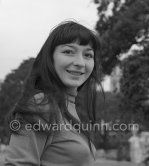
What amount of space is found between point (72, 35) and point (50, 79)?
22cm

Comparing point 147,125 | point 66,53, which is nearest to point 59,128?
point 66,53

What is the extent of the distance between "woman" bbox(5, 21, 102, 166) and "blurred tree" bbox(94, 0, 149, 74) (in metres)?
10.8

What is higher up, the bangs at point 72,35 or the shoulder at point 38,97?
the bangs at point 72,35

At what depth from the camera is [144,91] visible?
42.3ft

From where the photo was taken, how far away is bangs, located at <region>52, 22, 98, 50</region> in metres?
1.93

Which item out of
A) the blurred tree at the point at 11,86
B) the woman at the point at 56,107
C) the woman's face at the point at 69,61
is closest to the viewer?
the woman at the point at 56,107

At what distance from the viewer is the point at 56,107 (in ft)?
5.89

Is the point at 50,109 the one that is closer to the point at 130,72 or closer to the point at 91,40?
the point at 91,40

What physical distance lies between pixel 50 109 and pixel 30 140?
0.16 meters

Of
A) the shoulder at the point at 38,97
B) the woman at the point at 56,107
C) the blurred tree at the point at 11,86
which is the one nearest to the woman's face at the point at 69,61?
the woman at the point at 56,107

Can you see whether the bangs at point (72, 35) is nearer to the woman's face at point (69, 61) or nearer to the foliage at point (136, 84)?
the woman's face at point (69, 61)

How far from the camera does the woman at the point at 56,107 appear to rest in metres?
1.69

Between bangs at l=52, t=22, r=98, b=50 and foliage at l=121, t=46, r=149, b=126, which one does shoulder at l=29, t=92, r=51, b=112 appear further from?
foliage at l=121, t=46, r=149, b=126

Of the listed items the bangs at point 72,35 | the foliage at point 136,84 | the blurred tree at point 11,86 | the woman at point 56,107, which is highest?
the bangs at point 72,35
